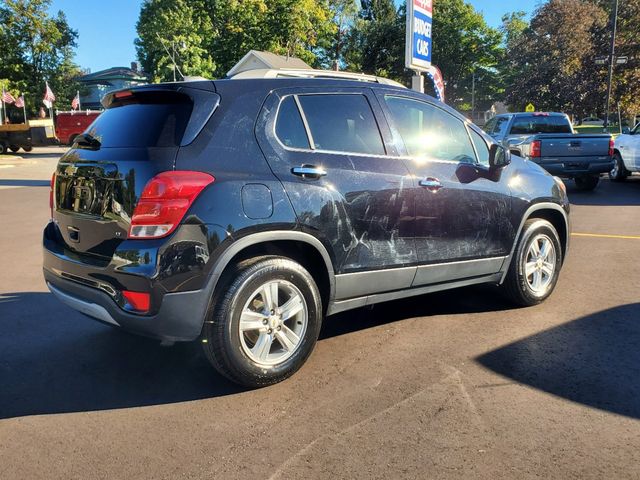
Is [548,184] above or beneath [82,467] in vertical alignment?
above

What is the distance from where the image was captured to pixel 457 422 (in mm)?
2973

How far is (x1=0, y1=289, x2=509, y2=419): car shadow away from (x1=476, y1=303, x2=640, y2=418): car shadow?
83 centimetres

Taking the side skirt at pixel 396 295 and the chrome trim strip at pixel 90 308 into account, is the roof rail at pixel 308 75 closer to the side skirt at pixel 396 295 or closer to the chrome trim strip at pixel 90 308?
the side skirt at pixel 396 295

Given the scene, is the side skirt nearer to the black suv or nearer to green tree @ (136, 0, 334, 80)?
the black suv

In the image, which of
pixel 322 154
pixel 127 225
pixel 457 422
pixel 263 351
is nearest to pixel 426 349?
pixel 457 422

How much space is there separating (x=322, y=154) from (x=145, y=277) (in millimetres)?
1335

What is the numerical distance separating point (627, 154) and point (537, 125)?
2832mm

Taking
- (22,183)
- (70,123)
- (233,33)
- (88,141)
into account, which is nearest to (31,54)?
(70,123)

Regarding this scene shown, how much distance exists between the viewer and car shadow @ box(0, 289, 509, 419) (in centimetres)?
330

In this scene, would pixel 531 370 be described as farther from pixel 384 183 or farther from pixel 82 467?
pixel 82 467

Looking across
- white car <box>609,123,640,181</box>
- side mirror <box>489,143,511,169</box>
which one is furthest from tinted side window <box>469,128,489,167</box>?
white car <box>609,123,640,181</box>

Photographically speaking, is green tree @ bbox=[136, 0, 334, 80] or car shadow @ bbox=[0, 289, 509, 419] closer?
car shadow @ bbox=[0, 289, 509, 419]

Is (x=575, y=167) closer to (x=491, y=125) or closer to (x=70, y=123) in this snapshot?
(x=491, y=125)

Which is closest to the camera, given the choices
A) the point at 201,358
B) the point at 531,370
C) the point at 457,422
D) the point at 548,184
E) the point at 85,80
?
the point at 457,422
